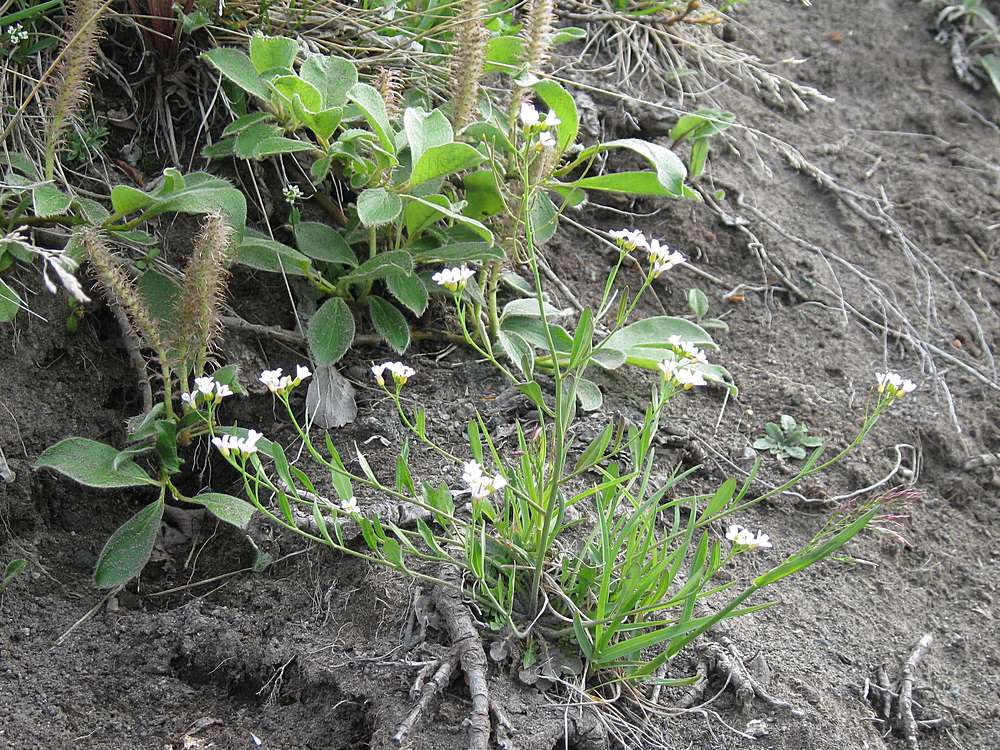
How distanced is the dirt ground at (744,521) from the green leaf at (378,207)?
0.42 metres

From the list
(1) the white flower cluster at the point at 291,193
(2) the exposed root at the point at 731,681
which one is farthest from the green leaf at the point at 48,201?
(2) the exposed root at the point at 731,681

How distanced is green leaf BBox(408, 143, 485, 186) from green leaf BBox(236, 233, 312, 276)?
28 cm

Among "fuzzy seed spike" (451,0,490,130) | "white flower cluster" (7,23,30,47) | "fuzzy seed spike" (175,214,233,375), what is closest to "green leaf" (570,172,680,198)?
"fuzzy seed spike" (451,0,490,130)

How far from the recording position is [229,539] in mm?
1803

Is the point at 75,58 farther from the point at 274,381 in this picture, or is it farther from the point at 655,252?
the point at 655,252

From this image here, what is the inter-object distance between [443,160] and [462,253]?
21 centimetres

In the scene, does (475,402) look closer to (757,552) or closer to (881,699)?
(757,552)

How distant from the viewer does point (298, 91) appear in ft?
5.79

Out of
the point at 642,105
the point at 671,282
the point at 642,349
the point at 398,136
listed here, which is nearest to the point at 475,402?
the point at 642,349

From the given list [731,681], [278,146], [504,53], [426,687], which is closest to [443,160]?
[278,146]

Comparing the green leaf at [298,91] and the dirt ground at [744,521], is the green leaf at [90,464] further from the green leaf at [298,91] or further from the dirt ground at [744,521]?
the green leaf at [298,91]

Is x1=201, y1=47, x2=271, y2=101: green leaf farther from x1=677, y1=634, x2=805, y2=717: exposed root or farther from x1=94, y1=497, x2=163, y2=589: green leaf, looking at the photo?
x1=677, y1=634, x2=805, y2=717: exposed root

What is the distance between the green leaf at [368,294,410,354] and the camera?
196 centimetres

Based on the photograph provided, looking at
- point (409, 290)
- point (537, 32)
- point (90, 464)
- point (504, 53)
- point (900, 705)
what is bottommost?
point (900, 705)
